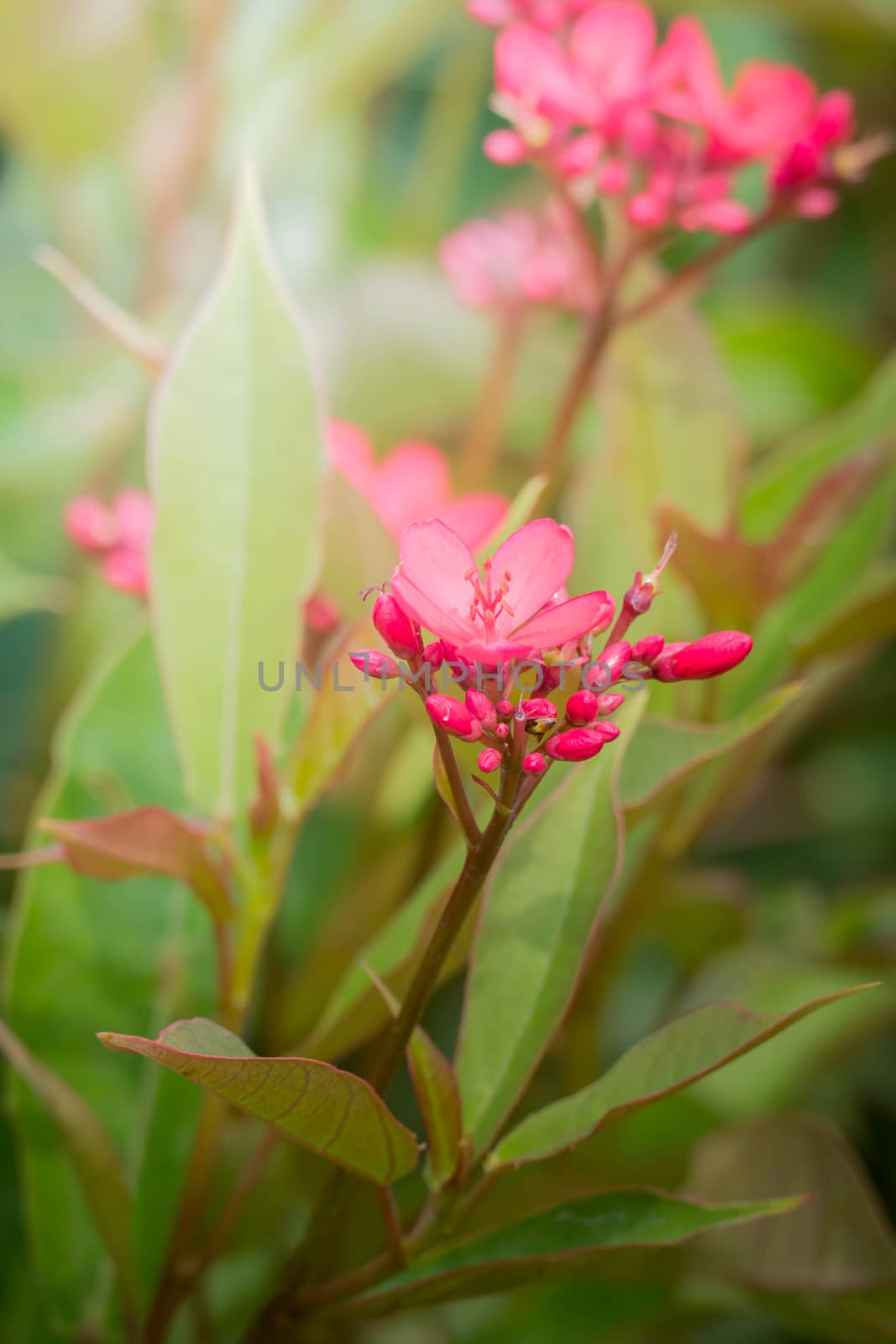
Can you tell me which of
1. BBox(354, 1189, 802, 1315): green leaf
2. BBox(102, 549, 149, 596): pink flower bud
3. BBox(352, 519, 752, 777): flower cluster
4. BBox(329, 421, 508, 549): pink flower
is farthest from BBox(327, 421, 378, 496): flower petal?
BBox(354, 1189, 802, 1315): green leaf

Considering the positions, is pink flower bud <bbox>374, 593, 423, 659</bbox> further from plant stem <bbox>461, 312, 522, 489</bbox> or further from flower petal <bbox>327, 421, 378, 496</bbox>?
plant stem <bbox>461, 312, 522, 489</bbox>

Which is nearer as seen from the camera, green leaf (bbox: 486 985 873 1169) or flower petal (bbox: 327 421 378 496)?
green leaf (bbox: 486 985 873 1169)

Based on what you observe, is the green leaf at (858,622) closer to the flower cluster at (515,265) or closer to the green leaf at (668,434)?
the green leaf at (668,434)

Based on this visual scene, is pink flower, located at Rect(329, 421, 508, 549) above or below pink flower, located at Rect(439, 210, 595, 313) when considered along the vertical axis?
below

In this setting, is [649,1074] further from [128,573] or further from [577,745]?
[128,573]

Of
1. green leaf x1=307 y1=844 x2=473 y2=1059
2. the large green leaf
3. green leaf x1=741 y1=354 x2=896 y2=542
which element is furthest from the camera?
green leaf x1=741 y1=354 x2=896 y2=542

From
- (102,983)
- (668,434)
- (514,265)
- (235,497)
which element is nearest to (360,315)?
(514,265)

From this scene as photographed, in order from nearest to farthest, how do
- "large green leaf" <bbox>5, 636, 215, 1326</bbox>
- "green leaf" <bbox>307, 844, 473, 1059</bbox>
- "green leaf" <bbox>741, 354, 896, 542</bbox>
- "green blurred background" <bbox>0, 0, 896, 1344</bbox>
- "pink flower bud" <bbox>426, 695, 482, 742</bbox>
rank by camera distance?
"pink flower bud" <bbox>426, 695, 482, 742</bbox> < "green leaf" <bbox>307, 844, 473, 1059</bbox> < "large green leaf" <bbox>5, 636, 215, 1326</bbox> < "green leaf" <bbox>741, 354, 896, 542</bbox> < "green blurred background" <bbox>0, 0, 896, 1344</bbox>
